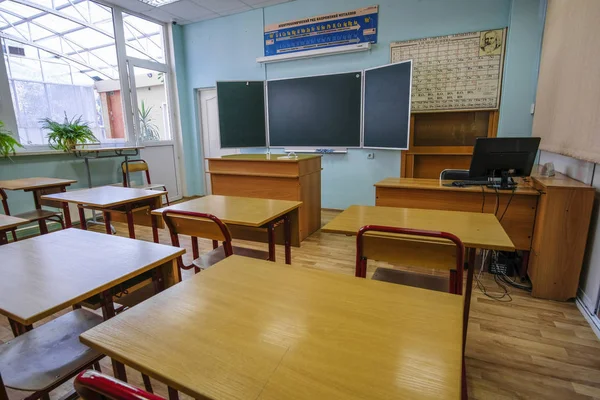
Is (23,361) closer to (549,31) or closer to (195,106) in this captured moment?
(549,31)

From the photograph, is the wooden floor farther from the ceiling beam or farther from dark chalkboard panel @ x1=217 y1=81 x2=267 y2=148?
dark chalkboard panel @ x1=217 y1=81 x2=267 y2=148

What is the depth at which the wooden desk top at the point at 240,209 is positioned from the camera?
6.25ft

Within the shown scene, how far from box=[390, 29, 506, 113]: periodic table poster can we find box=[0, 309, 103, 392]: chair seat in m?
4.19

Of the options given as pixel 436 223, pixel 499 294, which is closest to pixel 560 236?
pixel 499 294

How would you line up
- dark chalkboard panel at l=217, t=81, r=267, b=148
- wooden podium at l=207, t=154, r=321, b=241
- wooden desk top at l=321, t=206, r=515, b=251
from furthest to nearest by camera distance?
dark chalkboard panel at l=217, t=81, r=267, b=148 → wooden podium at l=207, t=154, r=321, b=241 → wooden desk top at l=321, t=206, r=515, b=251

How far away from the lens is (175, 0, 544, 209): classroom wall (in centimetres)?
364

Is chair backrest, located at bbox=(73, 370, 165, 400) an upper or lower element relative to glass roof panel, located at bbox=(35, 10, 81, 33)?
lower

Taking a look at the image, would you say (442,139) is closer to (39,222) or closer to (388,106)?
(388,106)

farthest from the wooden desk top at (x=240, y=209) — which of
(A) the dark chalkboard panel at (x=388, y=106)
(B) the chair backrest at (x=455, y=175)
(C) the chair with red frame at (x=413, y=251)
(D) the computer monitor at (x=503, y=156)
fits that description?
(A) the dark chalkboard panel at (x=388, y=106)

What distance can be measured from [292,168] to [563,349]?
262 cm

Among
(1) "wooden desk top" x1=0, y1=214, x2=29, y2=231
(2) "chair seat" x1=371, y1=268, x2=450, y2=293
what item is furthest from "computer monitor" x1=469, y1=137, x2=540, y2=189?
(1) "wooden desk top" x1=0, y1=214, x2=29, y2=231

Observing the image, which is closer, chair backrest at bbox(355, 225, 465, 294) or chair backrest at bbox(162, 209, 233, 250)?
chair backrest at bbox(355, 225, 465, 294)

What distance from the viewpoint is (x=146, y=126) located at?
18.3 ft

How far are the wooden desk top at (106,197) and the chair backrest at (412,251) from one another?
2053 millimetres
